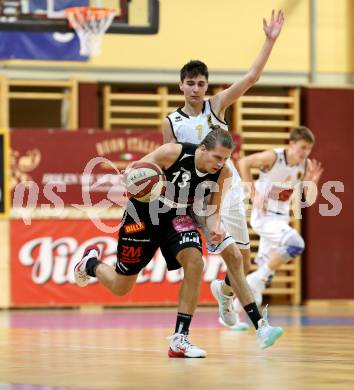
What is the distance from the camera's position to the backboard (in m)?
12.6

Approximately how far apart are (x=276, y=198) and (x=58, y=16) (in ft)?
11.3

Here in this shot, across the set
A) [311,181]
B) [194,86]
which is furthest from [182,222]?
[311,181]

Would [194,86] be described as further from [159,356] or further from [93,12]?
[93,12]

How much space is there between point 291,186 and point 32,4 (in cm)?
383

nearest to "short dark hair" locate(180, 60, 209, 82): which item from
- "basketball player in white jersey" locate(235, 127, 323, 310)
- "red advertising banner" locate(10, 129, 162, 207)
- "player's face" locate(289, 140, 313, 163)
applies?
"basketball player in white jersey" locate(235, 127, 323, 310)

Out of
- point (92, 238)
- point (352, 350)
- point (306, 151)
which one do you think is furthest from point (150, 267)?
point (352, 350)

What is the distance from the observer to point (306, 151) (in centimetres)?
1222

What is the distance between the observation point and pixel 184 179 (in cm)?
764

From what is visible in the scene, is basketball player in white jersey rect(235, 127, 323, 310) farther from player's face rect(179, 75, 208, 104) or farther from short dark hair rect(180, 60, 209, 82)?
short dark hair rect(180, 60, 209, 82)

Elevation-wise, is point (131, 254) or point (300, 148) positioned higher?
point (300, 148)

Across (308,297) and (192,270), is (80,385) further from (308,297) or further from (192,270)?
(308,297)

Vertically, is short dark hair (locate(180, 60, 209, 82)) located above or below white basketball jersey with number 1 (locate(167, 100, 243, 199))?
above

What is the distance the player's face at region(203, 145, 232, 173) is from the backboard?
5552 millimetres

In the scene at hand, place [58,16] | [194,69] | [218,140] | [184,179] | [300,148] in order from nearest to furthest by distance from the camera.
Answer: [218,140], [184,179], [194,69], [300,148], [58,16]
